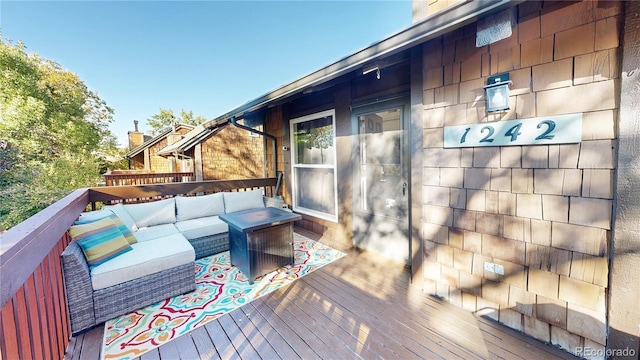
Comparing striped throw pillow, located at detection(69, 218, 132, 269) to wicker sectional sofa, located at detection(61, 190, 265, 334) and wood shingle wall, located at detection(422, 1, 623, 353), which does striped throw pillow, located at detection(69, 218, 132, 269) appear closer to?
wicker sectional sofa, located at detection(61, 190, 265, 334)

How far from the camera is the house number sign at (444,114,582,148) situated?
1.62 metres

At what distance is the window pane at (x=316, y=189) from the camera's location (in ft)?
13.8

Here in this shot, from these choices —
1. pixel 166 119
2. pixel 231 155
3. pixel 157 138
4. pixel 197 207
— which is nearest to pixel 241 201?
pixel 197 207

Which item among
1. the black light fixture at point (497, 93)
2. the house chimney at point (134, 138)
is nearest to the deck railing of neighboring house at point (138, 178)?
the black light fixture at point (497, 93)

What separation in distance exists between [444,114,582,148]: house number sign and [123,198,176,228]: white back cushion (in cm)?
409

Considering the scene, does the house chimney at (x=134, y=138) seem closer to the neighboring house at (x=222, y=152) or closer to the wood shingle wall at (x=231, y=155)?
the neighboring house at (x=222, y=152)

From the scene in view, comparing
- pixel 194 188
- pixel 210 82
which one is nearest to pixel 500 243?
pixel 194 188

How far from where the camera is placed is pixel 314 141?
4.43 meters

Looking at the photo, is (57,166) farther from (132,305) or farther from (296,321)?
(296,321)

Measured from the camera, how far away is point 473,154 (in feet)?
6.85

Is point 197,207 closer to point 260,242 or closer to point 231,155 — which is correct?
point 260,242

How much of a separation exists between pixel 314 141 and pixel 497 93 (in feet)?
9.79

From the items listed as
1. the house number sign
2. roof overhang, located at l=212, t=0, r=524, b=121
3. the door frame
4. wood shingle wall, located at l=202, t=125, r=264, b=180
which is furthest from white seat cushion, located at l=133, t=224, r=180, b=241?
wood shingle wall, located at l=202, t=125, r=264, b=180

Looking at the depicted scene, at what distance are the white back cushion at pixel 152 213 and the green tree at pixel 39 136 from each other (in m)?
8.59
